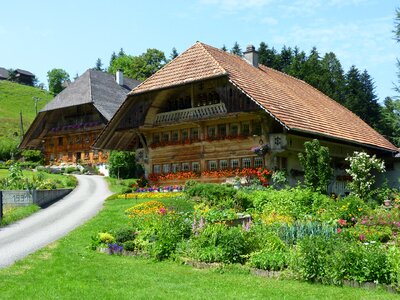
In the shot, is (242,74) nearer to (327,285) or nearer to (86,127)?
→ (327,285)

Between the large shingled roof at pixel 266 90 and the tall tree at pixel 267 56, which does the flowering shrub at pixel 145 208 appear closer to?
the large shingled roof at pixel 266 90

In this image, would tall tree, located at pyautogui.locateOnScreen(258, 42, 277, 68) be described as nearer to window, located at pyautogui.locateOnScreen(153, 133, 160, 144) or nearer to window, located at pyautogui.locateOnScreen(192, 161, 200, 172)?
window, located at pyautogui.locateOnScreen(153, 133, 160, 144)

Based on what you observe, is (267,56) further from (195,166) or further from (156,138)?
(195,166)

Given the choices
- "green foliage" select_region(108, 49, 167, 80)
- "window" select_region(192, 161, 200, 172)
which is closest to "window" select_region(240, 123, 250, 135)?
"window" select_region(192, 161, 200, 172)

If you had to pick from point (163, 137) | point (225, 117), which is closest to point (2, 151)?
point (163, 137)

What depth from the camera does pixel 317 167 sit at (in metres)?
23.4

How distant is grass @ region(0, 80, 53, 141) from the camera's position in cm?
8238

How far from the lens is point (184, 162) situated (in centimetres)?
3147

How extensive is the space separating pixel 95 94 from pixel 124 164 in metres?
12.9

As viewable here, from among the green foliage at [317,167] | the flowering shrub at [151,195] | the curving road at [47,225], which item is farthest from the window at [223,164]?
the curving road at [47,225]

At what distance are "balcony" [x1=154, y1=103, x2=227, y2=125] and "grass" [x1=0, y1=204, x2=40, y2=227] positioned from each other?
9629 millimetres

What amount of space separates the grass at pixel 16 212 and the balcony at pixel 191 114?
9.63m

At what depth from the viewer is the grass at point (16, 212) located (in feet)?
69.0

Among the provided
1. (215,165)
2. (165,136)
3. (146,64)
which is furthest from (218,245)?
(146,64)
